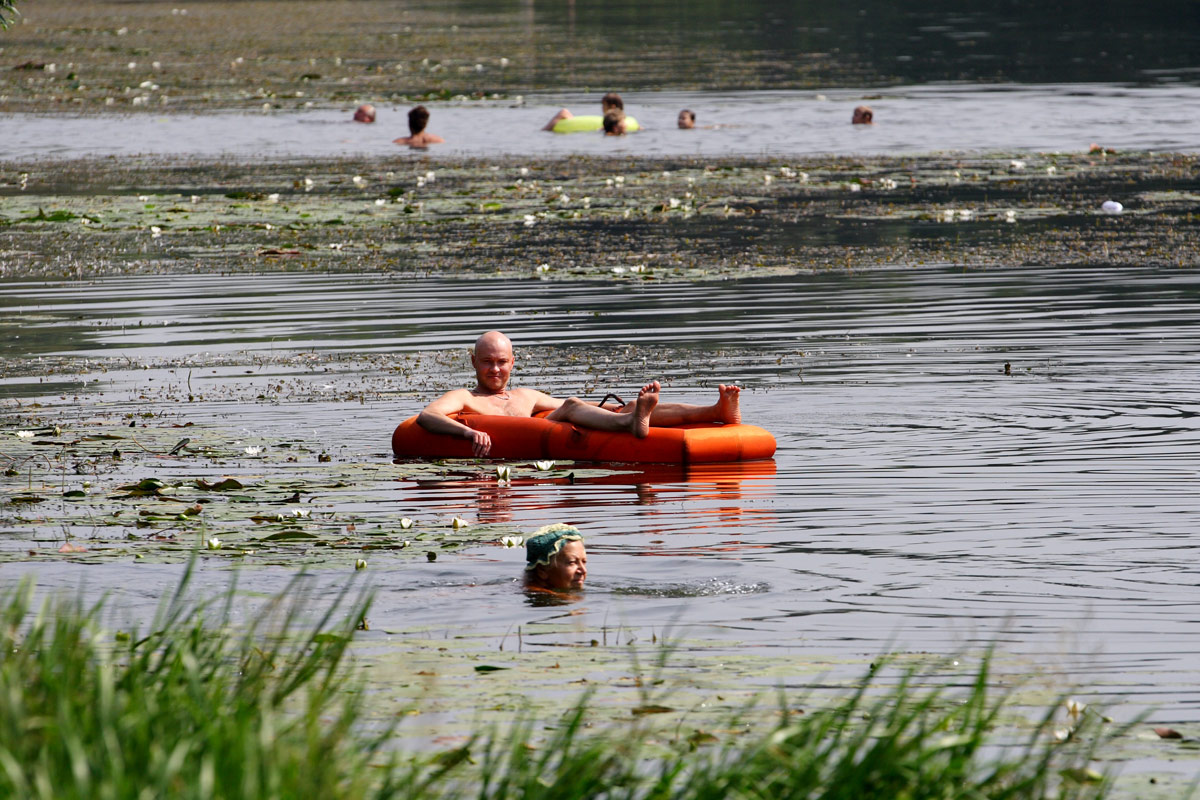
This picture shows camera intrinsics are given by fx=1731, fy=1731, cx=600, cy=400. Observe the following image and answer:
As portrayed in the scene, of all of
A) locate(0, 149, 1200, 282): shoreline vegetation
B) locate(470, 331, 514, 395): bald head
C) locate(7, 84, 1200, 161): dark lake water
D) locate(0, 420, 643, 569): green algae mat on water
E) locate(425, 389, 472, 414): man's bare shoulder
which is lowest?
locate(0, 420, 643, 569): green algae mat on water

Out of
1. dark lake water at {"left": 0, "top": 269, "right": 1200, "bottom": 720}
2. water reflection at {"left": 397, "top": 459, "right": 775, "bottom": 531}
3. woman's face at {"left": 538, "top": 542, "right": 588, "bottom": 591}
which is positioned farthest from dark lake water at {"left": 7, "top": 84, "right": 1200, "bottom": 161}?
woman's face at {"left": 538, "top": 542, "right": 588, "bottom": 591}

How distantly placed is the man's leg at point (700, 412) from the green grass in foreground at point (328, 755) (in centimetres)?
566

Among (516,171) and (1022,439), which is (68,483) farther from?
(516,171)

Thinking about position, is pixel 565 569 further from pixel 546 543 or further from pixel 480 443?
pixel 480 443

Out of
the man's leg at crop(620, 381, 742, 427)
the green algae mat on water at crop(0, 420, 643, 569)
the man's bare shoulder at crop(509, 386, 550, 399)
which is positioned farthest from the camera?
the man's bare shoulder at crop(509, 386, 550, 399)

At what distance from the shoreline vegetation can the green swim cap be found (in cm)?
1028

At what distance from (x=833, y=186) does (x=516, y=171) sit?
16.6ft

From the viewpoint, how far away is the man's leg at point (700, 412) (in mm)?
10844

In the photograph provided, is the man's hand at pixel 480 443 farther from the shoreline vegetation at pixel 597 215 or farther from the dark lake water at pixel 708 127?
the dark lake water at pixel 708 127

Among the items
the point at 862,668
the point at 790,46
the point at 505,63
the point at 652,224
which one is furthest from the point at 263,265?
the point at 790,46

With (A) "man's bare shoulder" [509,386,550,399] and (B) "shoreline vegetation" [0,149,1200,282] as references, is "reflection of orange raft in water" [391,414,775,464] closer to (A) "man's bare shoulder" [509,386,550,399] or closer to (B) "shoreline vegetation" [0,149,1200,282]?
(A) "man's bare shoulder" [509,386,550,399]

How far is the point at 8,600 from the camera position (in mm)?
7035

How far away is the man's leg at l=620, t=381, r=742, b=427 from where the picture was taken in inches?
427

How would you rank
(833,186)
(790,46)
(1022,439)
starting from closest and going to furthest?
(1022,439) < (833,186) < (790,46)
